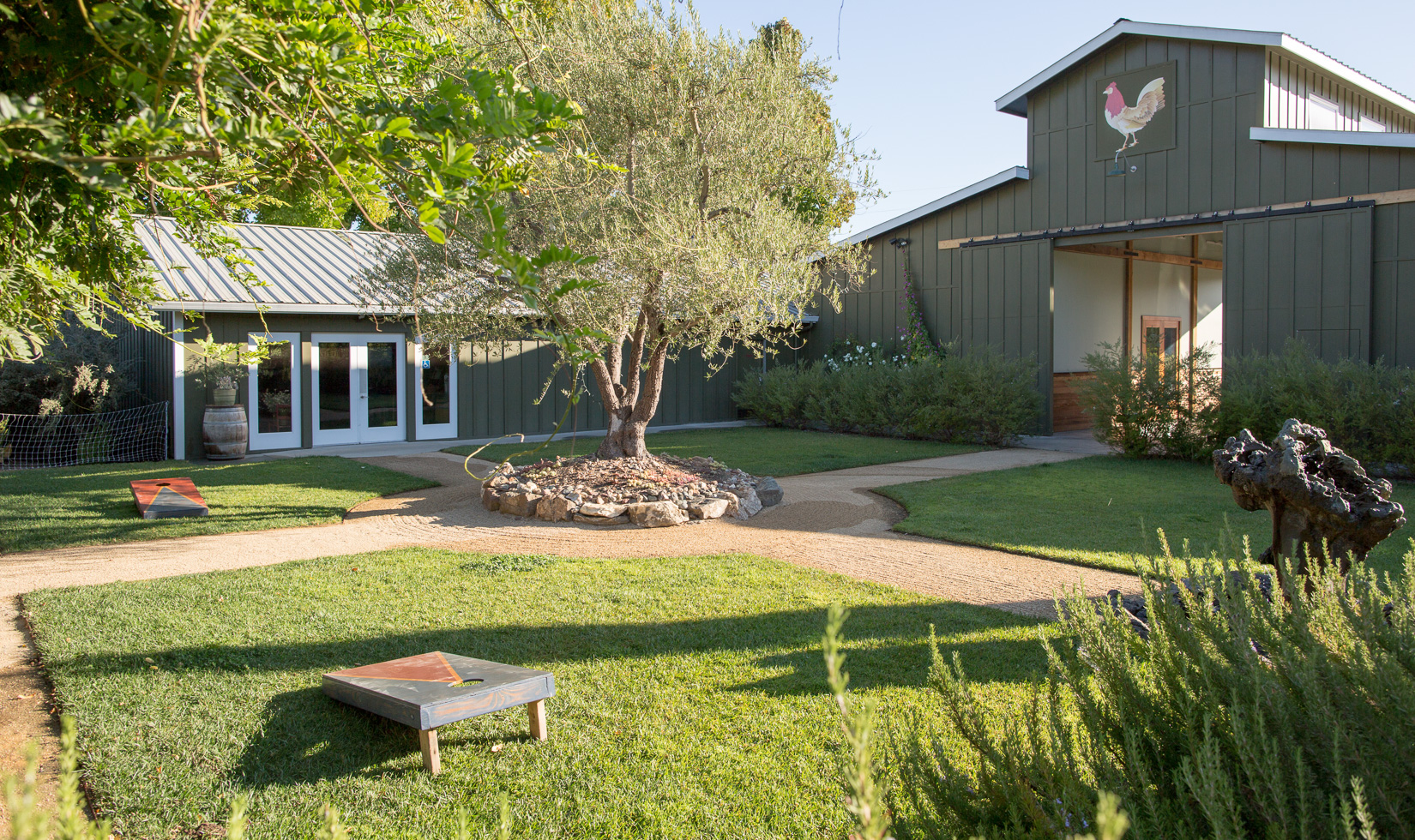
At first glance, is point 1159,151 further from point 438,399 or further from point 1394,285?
point 438,399

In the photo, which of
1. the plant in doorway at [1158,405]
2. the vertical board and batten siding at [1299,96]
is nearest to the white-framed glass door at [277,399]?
the plant in doorway at [1158,405]

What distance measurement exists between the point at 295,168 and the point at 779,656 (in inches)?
130

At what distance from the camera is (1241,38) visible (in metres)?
13.6

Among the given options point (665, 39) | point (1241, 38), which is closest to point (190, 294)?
point (665, 39)

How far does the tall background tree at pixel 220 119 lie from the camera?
184 cm

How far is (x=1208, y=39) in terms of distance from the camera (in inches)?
554

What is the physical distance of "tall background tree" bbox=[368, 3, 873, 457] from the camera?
866 centimetres

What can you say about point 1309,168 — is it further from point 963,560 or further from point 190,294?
point 190,294

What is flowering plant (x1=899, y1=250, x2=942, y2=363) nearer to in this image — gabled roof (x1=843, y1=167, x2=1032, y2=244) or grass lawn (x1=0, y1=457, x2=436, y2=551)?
gabled roof (x1=843, y1=167, x2=1032, y2=244)

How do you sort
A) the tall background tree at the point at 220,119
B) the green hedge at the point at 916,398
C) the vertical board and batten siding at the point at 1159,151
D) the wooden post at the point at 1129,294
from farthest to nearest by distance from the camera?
the wooden post at the point at 1129,294
the green hedge at the point at 916,398
the vertical board and batten siding at the point at 1159,151
the tall background tree at the point at 220,119

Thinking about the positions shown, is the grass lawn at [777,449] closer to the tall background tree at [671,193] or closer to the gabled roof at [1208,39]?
the tall background tree at [671,193]

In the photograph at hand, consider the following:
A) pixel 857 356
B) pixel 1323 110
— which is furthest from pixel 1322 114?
pixel 857 356

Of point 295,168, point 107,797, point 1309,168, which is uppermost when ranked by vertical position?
point 1309,168

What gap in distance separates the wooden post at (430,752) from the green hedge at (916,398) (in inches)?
523
